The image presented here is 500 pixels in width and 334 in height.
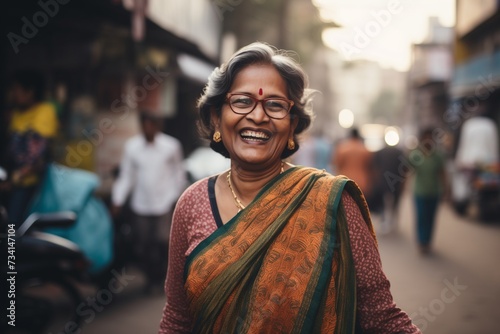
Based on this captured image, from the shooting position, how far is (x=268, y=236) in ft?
6.61

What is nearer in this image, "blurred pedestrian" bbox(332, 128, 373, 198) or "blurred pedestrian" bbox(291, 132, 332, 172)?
"blurred pedestrian" bbox(332, 128, 373, 198)

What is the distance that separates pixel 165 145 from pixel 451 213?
10772 millimetres

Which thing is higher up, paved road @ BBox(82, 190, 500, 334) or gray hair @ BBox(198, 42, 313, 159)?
gray hair @ BBox(198, 42, 313, 159)

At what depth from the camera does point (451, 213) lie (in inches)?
616

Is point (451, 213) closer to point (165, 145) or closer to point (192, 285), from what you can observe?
point (165, 145)

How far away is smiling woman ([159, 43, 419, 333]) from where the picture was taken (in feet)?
6.43

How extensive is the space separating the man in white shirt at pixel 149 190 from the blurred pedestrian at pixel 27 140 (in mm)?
1575

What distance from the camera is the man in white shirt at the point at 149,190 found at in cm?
672

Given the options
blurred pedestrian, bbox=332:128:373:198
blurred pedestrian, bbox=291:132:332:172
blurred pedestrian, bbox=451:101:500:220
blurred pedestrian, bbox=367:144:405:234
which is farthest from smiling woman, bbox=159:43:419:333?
blurred pedestrian, bbox=451:101:500:220

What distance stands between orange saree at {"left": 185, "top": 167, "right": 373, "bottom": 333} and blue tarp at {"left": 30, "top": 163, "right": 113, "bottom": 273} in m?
3.52

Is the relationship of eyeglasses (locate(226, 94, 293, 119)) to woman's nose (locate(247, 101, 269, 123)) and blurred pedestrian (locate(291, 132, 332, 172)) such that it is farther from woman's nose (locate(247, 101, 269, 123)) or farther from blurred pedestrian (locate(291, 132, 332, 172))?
blurred pedestrian (locate(291, 132, 332, 172))

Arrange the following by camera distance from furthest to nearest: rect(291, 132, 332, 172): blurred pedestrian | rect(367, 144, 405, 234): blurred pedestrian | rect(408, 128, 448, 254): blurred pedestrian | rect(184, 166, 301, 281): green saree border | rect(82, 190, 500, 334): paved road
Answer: rect(291, 132, 332, 172): blurred pedestrian, rect(367, 144, 405, 234): blurred pedestrian, rect(408, 128, 448, 254): blurred pedestrian, rect(82, 190, 500, 334): paved road, rect(184, 166, 301, 281): green saree border

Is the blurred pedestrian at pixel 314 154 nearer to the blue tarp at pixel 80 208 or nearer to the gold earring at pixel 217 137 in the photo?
the blue tarp at pixel 80 208

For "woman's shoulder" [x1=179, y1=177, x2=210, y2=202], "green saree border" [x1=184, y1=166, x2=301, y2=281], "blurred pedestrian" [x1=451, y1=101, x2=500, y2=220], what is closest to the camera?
"green saree border" [x1=184, y1=166, x2=301, y2=281]
